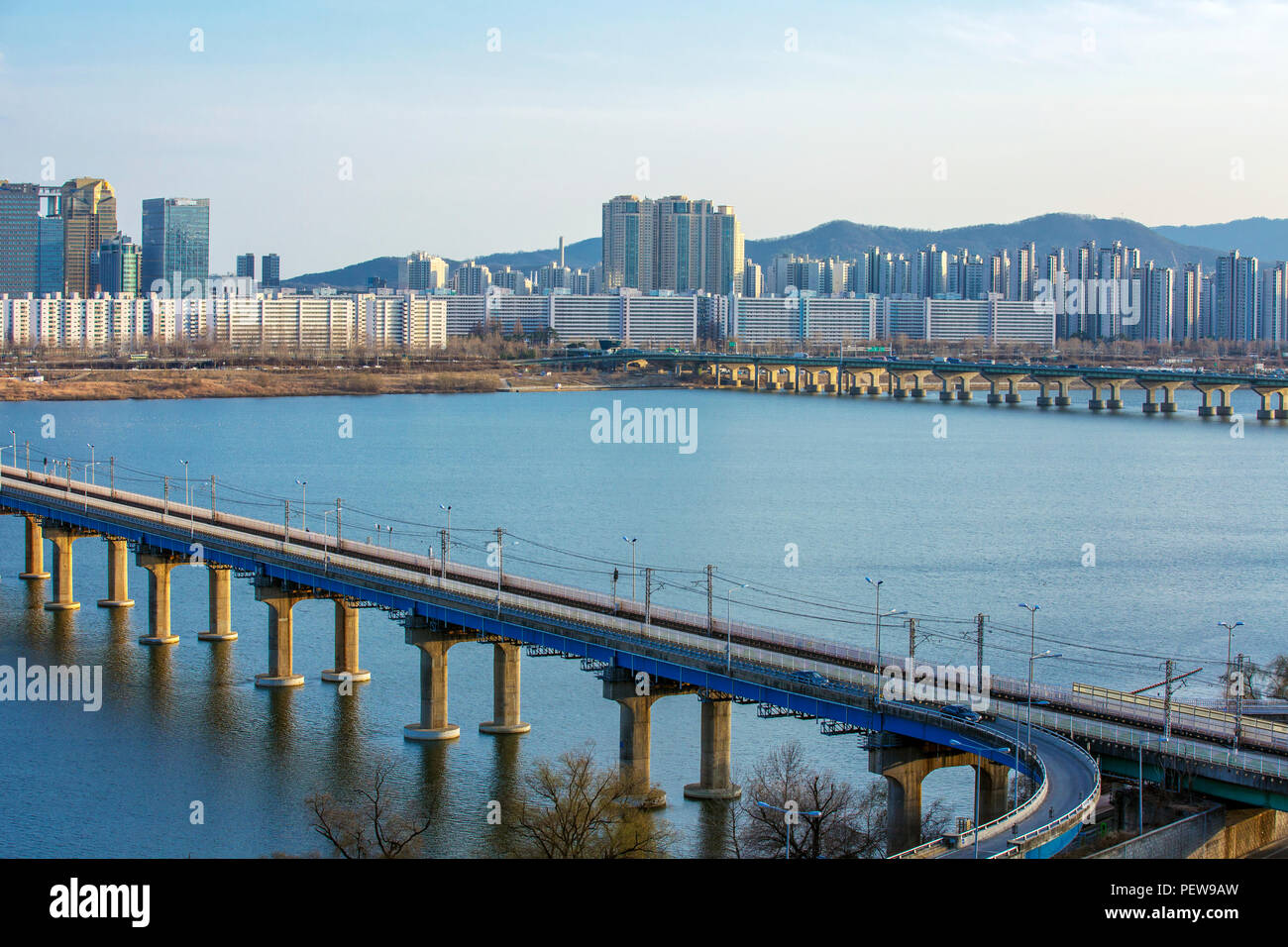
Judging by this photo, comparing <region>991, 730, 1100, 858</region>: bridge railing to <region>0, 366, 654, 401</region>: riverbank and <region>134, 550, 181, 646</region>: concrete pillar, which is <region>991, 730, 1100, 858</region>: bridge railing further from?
<region>0, 366, 654, 401</region>: riverbank

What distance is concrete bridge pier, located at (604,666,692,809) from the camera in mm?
21219

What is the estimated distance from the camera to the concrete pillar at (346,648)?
27766mm

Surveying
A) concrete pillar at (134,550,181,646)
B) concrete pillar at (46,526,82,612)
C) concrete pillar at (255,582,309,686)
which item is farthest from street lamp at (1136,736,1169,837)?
concrete pillar at (46,526,82,612)

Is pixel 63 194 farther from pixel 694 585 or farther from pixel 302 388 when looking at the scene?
pixel 694 585

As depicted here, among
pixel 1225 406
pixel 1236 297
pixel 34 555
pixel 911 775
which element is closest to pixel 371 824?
pixel 911 775

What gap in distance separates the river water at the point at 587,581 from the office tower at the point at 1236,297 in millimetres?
114017

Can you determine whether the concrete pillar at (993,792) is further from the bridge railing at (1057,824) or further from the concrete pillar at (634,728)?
the concrete pillar at (634,728)

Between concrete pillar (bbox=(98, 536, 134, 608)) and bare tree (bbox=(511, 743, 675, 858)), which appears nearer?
bare tree (bbox=(511, 743, 675, 858))

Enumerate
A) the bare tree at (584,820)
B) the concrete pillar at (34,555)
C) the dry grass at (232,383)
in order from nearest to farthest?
the bare tree at (584,820) < the concrete pillar at (34,555) < the dry grass at (232,383)

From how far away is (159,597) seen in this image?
104ft

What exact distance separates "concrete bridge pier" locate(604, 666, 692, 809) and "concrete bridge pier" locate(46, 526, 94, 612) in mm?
17867

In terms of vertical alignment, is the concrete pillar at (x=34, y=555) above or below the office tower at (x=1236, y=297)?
below

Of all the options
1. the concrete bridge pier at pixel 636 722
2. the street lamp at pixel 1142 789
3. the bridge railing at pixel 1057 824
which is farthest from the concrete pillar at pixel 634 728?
the bridge railing at pixel 1057 824
